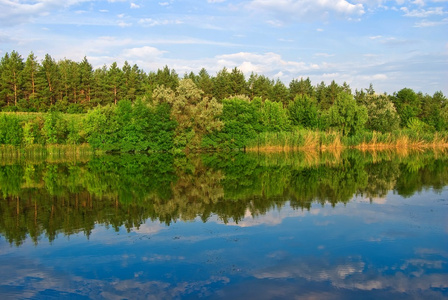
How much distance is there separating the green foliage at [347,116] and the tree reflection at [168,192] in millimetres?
21951

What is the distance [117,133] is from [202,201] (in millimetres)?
27900

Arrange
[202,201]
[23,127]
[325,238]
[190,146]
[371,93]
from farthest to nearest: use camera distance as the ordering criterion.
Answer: [371,93], [190,146], [23,127], [202,201], [325,238]

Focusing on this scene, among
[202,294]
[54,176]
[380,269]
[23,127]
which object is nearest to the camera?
[202,294]

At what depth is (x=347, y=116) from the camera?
44.8m

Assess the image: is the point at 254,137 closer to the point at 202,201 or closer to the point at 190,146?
the point at 190,146

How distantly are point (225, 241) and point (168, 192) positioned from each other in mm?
6602

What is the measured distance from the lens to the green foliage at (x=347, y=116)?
4478cm

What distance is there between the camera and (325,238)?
29.6 feet

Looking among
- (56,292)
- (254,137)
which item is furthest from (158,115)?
(56,292)

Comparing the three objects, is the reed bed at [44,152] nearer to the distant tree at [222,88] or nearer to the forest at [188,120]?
the forest at [188,120]

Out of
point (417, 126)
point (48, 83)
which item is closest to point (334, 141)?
point (417, 126)

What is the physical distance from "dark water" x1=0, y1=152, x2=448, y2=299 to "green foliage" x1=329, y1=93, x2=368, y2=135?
28557 millimetres

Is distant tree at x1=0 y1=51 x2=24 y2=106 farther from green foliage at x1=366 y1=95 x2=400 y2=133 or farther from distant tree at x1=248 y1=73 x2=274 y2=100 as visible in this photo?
green foliage at x1=366 y1=95 x2=400 y2=133

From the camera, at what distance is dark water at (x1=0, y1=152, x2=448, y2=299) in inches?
253
